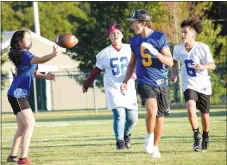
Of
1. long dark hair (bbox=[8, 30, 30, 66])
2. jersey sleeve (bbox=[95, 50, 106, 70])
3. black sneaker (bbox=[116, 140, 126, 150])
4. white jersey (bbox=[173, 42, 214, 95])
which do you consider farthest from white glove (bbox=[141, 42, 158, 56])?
jersey sleeve (bbox=[95, 50, 106, 70])

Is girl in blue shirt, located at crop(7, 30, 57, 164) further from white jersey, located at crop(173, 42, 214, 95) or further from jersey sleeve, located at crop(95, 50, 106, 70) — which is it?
white jersey, located at crop(173, 42, 214, 95)

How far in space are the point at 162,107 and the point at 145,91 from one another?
36 cm

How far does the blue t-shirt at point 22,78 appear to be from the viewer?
34.2ft

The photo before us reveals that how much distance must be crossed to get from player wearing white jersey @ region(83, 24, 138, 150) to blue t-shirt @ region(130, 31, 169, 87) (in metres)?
1.79

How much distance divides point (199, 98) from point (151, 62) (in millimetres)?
1767

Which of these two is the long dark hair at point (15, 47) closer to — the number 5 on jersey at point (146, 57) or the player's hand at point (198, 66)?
the number 5 on jersey at point (146, 57)

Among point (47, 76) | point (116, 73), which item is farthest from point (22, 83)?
point (116, 73)

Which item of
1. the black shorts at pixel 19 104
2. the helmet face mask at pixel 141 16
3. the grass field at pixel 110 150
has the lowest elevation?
the grass field at pixel 110 150

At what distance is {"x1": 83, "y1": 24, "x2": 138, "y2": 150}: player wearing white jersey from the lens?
12.9m

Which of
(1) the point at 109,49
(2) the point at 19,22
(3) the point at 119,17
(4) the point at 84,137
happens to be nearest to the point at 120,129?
(1) the point at 109,49

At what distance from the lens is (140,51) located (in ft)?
36.0

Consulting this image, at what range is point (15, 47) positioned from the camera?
10469 millimetres

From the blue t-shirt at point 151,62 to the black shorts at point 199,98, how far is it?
134cm

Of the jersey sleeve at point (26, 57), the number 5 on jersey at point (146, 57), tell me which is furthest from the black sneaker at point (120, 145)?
the jersey sleeve at point (26, 57)
